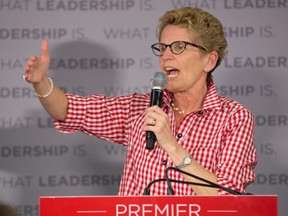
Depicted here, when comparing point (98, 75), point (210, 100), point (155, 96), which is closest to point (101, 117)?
point (210, 100)

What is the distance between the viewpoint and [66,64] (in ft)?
10.3

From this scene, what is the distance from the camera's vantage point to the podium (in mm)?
1489

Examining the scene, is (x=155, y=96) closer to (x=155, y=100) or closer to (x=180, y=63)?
(x=155, y=100)

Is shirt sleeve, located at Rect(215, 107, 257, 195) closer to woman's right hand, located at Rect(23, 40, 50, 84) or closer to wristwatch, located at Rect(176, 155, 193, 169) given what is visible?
wristwatch, located at Rect(176, 155, 193, 169)

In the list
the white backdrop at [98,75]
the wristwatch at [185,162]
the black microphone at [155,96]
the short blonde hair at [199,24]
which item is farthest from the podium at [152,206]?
the white backdrop at [98,75]

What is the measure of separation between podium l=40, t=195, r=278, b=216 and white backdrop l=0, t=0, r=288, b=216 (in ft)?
5.38

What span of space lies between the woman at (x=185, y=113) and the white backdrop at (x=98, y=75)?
32.2 inches

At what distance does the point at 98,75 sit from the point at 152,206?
1700 millimetres

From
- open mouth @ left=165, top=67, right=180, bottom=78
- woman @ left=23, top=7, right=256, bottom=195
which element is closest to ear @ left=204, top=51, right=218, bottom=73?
woman @ left=23, top=7, right=256, bottom=195

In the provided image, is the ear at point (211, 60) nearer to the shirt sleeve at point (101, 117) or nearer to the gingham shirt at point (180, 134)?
the gingham shirt at point (180, 134)

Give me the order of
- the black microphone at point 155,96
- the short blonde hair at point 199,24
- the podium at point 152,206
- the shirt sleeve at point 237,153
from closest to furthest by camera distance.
Result: the podium at point 152,206
the black microphone at point 155,96
the shirt sleeve at point 237,153
the short blonde hair at point 199,24

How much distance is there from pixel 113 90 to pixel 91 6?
388 mm

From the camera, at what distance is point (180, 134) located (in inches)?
87.4

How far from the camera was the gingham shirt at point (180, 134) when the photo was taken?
7.00 ft
